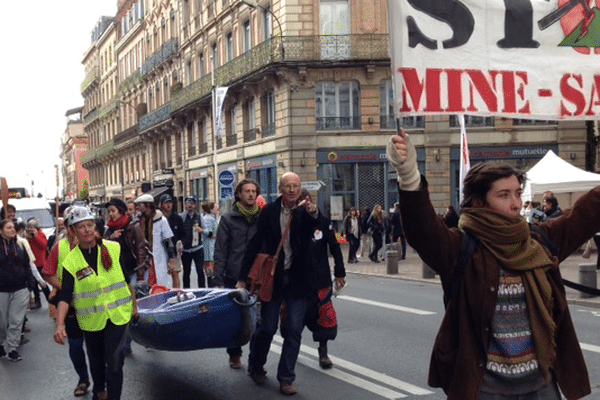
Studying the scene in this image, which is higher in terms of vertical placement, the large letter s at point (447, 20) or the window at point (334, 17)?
the window at point (334, 17)

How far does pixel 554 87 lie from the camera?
4273 mm

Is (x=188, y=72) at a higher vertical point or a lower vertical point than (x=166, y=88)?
higher

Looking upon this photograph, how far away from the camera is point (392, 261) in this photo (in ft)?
66.7

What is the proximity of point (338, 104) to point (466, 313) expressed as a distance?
99.1 feet

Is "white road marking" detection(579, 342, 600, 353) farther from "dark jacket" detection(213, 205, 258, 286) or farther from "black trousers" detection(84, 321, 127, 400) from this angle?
"black trousers" detection(84, 321, 127, 400)

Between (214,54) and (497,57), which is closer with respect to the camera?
(497,57)

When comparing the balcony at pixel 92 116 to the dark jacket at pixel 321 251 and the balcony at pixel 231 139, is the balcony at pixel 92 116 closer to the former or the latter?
the balcony at pixel 231 139

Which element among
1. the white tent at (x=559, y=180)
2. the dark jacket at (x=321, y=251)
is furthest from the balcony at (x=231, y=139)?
the dark jacket at (x=321, y=251)

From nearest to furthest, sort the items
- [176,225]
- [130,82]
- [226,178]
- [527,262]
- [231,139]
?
1. [527,262]
2. [176,225]
3. [226,178]
4. [231,139]
5. [130,82]

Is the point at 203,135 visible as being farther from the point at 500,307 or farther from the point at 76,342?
the point at 500,307

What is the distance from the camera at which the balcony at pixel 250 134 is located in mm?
37531

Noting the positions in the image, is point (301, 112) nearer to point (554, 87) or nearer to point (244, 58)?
point (244, 58)

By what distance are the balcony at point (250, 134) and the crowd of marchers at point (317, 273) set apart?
22.7 meters

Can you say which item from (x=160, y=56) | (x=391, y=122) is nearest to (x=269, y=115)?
(x=391, y=122)
